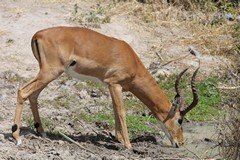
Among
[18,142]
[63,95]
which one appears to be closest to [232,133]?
[18,142]

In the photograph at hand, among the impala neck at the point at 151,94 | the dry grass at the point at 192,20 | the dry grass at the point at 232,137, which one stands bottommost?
the dry grass at the point at 192,20

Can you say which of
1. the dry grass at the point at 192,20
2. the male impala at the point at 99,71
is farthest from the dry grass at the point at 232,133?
the dry grass at the point at 192,20

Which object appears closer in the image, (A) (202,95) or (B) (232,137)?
(B) (232,137)

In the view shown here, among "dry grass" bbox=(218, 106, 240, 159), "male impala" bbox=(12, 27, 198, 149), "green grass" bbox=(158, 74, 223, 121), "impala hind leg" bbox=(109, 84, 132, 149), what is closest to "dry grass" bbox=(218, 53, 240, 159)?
"dry grass" bbox=(218, 106, 240, 159)

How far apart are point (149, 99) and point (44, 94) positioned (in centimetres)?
221

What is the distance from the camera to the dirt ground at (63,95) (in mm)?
9089

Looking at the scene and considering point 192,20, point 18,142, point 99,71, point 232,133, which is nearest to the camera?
point 232,133

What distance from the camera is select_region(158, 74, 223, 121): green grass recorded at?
38.1ft

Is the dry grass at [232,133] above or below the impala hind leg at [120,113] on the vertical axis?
above

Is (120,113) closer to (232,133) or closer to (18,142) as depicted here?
(18,142)

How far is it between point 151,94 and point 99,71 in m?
0.87

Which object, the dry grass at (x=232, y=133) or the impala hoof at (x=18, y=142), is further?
the impala hoof at (x=18, y=142)

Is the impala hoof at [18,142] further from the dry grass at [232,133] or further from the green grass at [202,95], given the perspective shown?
the green grass at [202,95]

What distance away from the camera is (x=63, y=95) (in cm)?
1164
